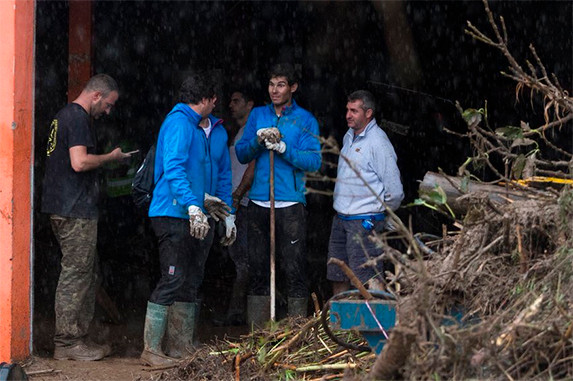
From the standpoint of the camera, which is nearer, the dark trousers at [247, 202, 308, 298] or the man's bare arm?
the man's bare arm

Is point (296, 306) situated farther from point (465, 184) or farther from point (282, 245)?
point (465, 184)

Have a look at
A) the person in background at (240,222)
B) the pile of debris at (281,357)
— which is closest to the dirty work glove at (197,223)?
the pile of debris at (281,357)

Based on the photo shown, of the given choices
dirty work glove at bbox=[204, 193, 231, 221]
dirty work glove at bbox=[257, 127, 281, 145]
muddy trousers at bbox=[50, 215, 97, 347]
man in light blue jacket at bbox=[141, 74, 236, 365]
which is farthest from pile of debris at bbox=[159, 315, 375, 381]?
dirty work glove at bbox=[257, 127, 281, 145]

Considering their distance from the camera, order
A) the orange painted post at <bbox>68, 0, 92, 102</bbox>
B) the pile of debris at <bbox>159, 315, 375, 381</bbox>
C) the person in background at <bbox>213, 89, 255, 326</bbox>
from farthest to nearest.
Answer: the orange painted post at <bbox>68, 0, 92, 102</bbox>
the person in background at <bbox>213, 89, 255, 326</bbox>
the pile of debris at <bbox>159, 315, 375, 381</bbox>

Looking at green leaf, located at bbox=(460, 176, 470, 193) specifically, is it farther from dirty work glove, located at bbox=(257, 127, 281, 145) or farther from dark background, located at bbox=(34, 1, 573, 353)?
dark background, located at bbox=(34, 1, 573, 353)

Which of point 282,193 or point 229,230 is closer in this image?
point 229,230

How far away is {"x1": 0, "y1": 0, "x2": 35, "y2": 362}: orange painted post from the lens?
6.51 metres

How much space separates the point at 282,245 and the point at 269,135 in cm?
92

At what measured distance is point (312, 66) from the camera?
11281mm

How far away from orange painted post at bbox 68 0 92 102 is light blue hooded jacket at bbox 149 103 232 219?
2.28 metres

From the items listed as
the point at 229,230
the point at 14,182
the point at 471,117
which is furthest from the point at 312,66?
the point at 471,117

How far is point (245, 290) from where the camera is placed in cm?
836

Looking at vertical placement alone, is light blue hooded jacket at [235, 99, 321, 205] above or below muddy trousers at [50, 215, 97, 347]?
above

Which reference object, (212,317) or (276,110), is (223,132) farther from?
(212,317)
